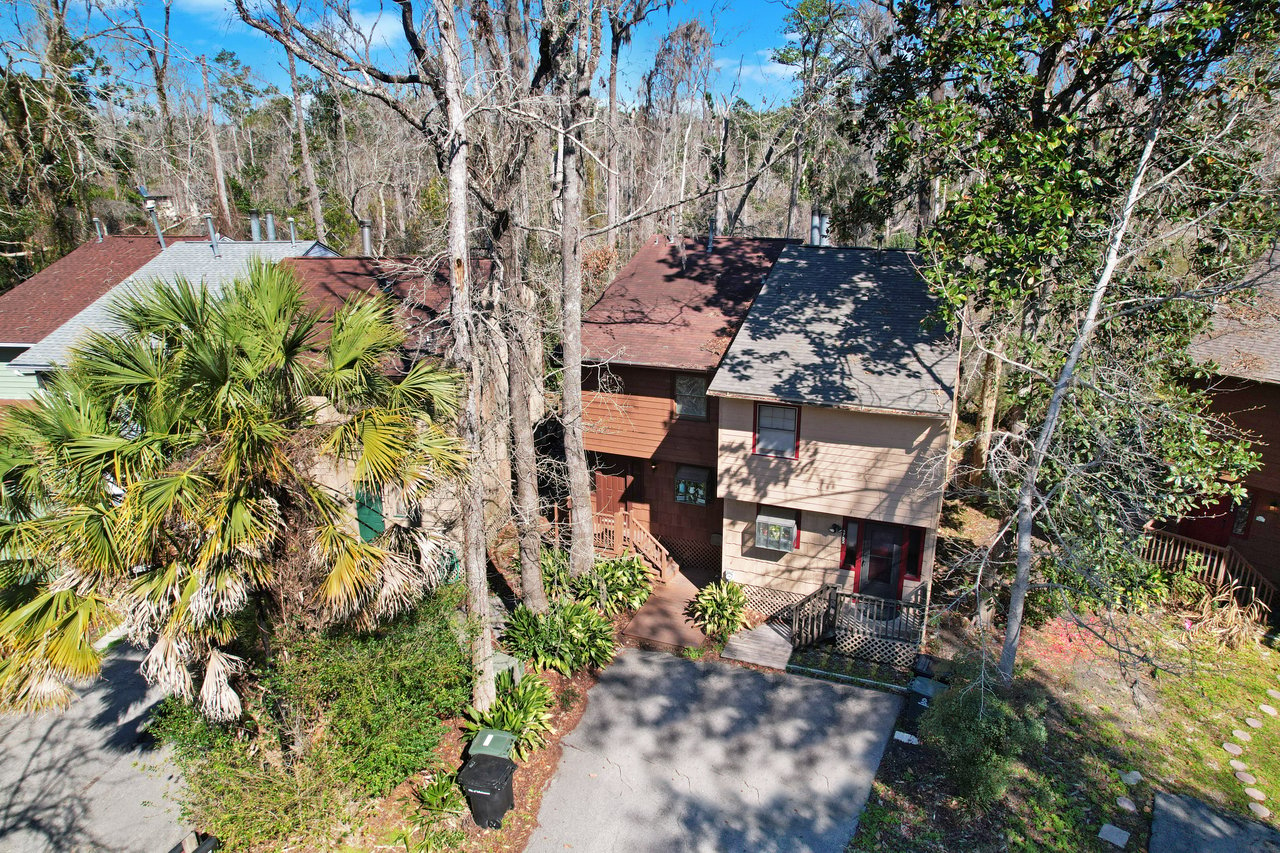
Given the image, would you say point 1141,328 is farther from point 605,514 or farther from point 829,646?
point 605,514

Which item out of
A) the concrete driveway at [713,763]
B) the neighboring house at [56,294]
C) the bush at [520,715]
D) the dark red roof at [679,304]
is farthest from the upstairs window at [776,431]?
the neighboring house at [56,294]

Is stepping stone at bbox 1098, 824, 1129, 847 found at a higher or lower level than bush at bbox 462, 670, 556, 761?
lower

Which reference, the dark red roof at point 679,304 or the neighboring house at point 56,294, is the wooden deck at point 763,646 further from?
the neighboring house at point 56,294

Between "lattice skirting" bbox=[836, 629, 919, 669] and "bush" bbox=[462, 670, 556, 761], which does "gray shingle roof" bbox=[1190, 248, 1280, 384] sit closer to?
→ "lattice skirting" bbox=[836, 629, 919, 669]

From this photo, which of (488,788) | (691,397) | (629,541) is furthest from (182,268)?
(488,788)

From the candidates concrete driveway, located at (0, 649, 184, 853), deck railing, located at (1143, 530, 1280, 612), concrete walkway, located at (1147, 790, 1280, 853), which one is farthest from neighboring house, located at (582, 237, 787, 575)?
concrete driveway, located at (0, 649, 184, 853)

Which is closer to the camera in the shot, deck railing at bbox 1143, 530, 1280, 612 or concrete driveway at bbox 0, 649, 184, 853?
concrete driveway at bbox 0, 649, 184, 853

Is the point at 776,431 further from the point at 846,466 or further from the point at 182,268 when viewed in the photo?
the point at 182,268
